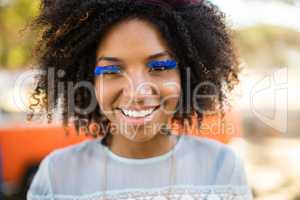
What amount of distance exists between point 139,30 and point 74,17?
0.27 m

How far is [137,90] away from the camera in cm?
189

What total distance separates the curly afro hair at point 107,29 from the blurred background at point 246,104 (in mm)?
130

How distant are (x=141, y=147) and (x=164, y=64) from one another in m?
0.38

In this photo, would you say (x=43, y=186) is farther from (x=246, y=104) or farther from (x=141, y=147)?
(x=246, y=104)

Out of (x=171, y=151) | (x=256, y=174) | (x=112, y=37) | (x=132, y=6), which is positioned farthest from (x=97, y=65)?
(x=256, y=174)

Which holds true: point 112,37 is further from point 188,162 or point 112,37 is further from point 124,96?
point 188,162

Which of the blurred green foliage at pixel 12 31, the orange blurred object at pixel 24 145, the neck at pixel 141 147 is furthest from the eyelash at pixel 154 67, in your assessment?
the blurred green foliage at pixel 12 31

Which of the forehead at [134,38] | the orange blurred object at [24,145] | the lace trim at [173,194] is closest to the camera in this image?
the forehead at [134,38]

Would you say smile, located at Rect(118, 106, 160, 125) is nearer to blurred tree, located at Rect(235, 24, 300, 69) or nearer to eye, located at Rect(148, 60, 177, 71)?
eye, located at Rect(148, 60, 177, 71)

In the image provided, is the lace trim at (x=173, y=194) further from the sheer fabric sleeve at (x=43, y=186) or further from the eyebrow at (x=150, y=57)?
the eyebrow at (x=150, y=57)

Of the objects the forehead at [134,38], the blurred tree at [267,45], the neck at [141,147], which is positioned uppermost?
Result: the blurred tree at [267,45]

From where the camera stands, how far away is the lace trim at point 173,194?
202cm

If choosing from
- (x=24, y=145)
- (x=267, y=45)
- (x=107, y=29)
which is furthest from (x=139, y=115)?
(x=267, y=45)

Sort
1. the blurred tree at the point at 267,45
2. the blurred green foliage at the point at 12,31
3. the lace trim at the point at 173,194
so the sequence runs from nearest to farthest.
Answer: the lace trim at the point at 173,194, the blurred green foliage at the point at 12,31, the blurred tree at the point at 267,45
